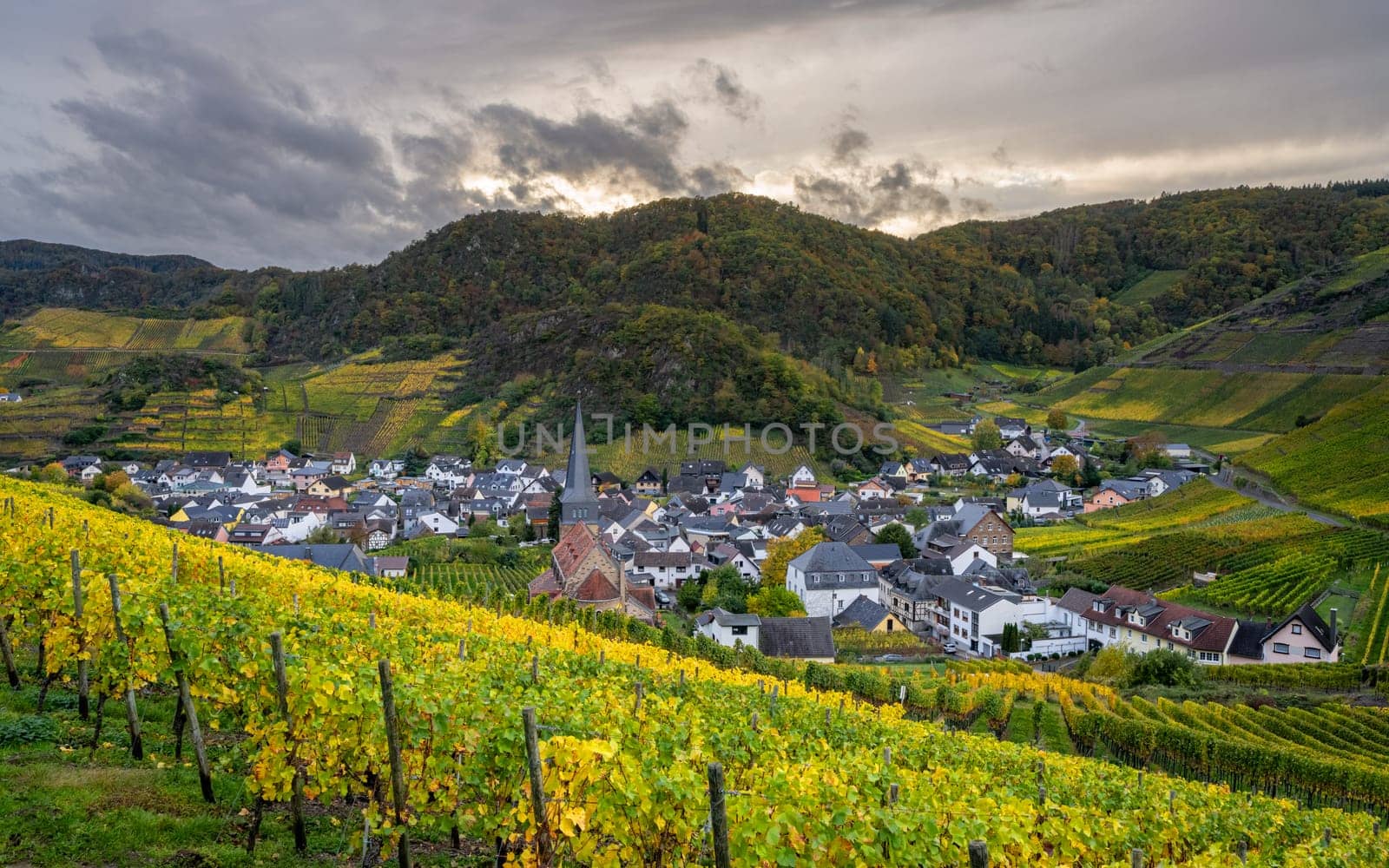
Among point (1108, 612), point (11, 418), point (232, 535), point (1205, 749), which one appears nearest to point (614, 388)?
point (232, 535)

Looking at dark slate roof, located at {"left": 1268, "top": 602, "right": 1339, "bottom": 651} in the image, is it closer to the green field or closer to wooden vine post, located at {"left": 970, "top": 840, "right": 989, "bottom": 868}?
wooden vine post, located at {"left": 970, "top": 840, "right": 989, "bottom": 868}

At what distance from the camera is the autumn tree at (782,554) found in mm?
52719

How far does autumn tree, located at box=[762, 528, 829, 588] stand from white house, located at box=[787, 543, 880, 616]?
4.26 ft

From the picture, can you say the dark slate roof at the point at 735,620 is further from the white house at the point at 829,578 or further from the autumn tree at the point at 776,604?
the white house at the point at 829,578

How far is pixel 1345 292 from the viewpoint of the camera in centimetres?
11338

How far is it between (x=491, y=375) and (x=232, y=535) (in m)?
66.1

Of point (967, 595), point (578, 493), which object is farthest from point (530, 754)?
point (967, 595)

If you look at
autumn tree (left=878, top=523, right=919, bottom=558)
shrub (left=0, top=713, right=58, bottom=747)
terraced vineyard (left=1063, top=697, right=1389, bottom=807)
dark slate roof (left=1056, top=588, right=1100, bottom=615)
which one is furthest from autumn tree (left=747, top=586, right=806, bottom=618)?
shrub (left=0, top=713, right=58, bottom=747)

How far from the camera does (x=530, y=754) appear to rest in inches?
235

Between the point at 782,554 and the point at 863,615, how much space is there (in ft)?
27.2

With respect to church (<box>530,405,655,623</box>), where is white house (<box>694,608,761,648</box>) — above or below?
below

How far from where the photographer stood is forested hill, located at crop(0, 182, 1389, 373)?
501 ft

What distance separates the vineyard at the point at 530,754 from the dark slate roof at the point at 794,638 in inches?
894

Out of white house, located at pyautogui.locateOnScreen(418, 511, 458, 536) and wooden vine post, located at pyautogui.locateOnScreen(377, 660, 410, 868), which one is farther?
white house, located at pyautogui.locateOnScreen(418, 511, 458, 536)
